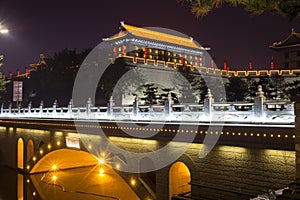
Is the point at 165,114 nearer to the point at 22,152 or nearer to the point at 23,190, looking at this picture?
the point at 23,190

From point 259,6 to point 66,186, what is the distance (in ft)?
68.0

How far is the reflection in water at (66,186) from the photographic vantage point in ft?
68.7

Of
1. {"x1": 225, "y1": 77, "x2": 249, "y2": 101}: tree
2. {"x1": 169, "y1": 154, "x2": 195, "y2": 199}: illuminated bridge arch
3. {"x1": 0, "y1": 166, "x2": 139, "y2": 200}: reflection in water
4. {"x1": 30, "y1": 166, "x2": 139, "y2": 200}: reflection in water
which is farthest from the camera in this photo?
{"x1": 225, "y1": 77, "x2": 249, "y2": 101}: tree

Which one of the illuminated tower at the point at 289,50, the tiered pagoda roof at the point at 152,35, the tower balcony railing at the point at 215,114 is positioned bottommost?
the tower balcony railing at the point at 215,114

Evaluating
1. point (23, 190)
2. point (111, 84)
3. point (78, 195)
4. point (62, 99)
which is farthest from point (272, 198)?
point (62, 99)

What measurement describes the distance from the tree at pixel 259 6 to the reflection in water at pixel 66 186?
15871mm

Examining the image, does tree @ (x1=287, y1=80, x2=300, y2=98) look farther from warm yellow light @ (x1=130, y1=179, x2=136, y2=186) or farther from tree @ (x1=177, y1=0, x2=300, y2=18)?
tree @ (x1=177, y1=0, x2=300, y2=18)

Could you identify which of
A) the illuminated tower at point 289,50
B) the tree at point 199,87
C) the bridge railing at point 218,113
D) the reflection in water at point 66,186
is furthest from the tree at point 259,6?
the illuminated tower at point 289,50

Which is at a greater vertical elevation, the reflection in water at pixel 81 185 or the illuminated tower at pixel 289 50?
the illuminated tower at pixel 289 50

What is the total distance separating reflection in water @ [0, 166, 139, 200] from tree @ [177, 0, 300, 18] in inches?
625

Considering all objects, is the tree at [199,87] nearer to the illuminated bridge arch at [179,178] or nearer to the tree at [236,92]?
the tree at [236,92]

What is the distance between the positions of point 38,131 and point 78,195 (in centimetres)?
492

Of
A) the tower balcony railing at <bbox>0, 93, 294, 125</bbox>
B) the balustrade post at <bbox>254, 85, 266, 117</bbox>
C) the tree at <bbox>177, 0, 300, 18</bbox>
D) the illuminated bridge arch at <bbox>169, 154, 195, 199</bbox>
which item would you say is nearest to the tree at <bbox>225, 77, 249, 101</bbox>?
the tower balcony railing at <bbox>0, 93, 294, 125</bbox>

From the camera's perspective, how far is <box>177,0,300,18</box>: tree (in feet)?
14.3
